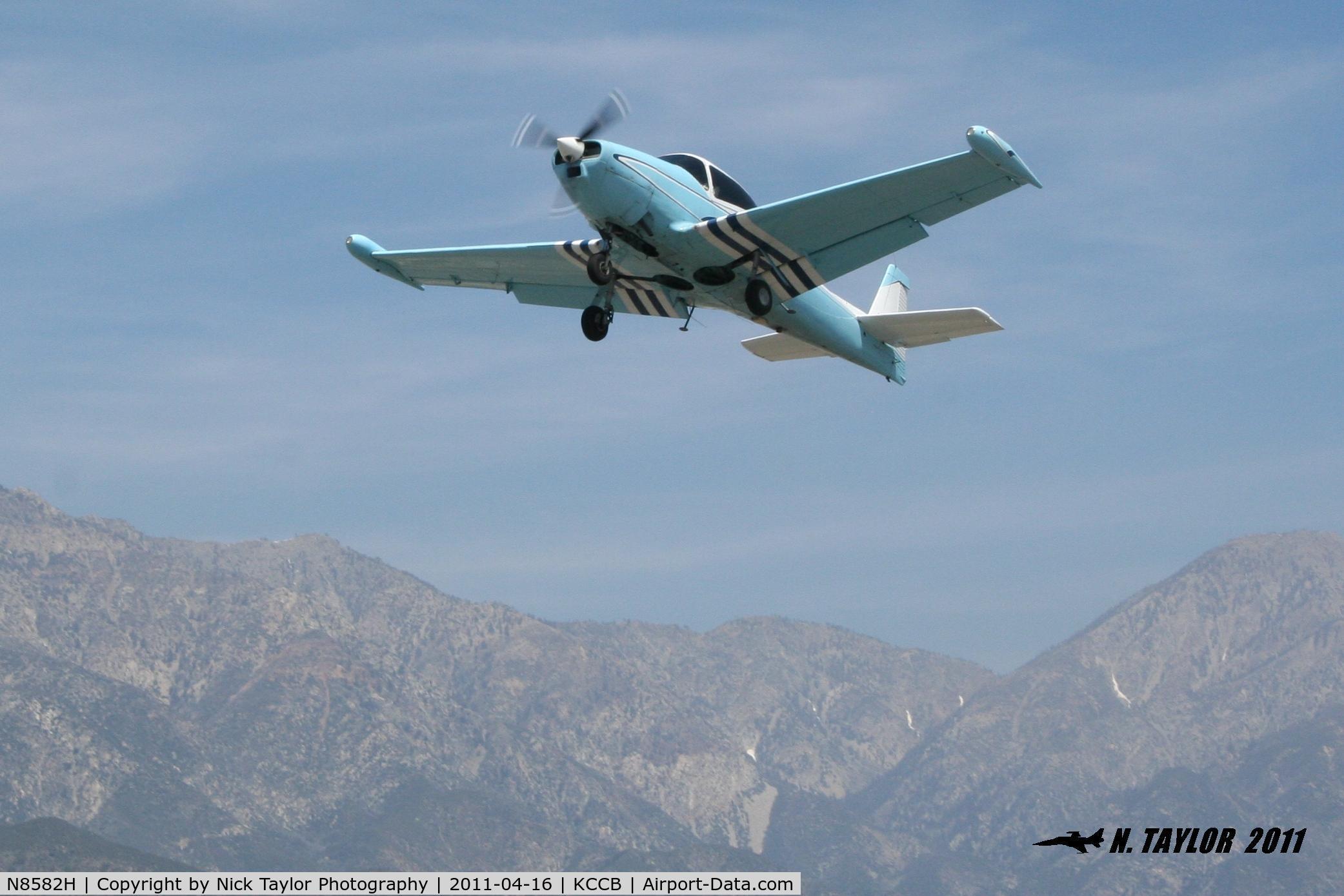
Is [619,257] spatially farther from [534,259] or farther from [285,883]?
[285,883]

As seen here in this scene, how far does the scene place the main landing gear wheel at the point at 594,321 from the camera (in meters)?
36.3

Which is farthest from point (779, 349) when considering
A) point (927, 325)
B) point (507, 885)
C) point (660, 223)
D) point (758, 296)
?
point (507, 885)

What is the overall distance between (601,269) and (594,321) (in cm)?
208

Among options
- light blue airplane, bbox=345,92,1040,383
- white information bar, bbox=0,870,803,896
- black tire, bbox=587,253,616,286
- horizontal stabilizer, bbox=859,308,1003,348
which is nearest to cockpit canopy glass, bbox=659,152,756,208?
light blue airplane, bbox=345,92,1040,383

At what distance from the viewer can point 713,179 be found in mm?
34969

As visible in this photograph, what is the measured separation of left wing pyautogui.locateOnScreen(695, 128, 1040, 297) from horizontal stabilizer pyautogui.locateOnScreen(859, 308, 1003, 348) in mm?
4097

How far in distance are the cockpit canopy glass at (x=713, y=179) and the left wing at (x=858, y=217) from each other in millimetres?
1097

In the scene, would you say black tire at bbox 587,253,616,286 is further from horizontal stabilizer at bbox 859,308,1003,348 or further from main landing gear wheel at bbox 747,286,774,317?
horizontal stabilizer at bbox 859,308,1003,348

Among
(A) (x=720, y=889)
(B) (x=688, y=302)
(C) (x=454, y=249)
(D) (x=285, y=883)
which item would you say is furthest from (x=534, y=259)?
(D) (x=285, y=883)

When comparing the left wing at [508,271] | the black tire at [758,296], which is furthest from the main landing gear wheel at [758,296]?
the left wing at [508,271]

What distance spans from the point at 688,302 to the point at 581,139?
255 inches

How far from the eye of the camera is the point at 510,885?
1966 inches

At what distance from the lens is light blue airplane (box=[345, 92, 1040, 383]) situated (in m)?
32.2

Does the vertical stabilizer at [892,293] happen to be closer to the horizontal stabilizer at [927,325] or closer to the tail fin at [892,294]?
the tail fin at [892,294]
